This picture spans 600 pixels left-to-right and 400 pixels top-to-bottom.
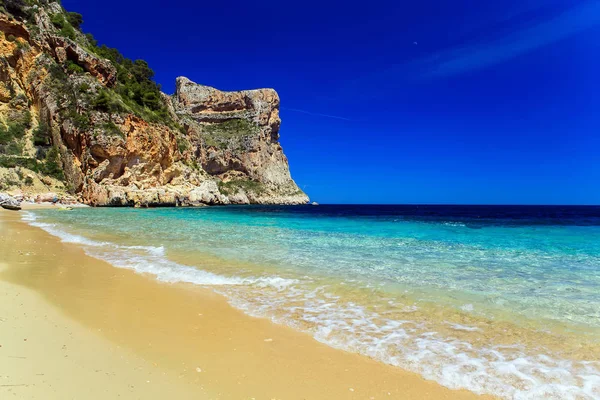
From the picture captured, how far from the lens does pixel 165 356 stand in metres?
3.04

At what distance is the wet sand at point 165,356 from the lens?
249 cm

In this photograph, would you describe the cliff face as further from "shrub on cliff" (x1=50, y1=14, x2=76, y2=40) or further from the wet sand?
the wet sand

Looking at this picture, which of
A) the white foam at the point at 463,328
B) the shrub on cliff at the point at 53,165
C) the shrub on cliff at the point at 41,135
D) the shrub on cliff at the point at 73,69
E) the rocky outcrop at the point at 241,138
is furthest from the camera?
the rocky outcrop at the point at 241,138

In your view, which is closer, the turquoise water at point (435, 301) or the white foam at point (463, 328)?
the turquoise water at point (435, 301)

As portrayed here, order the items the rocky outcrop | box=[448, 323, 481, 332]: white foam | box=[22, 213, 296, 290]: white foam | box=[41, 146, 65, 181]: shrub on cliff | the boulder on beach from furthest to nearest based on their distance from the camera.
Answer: the rocky outcrop
box=[41, 146, 65, 181]: shrub on cliff
the boulder on beach
box=[22, 213, 296, 290]: white foam
box=[448, 323, 481, 332]: white foam

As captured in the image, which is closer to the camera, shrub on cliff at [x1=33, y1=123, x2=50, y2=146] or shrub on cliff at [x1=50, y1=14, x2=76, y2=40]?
shrub on cliff at [x1=33, y1=123, x2=50, y2=146]

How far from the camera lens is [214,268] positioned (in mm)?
7426

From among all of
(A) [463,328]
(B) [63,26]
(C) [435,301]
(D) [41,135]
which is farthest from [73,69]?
(A) [463,328]

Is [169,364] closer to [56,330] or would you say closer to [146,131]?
[56,330]

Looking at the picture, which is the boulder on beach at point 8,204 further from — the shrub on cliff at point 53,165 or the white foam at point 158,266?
the white foam at point 158,266

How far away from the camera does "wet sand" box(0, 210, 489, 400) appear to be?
8.16 ft

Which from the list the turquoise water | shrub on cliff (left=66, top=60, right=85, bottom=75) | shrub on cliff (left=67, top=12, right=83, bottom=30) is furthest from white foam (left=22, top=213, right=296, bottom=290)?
shrub on cliff (left=67, top=12, right=83, bottom=30)

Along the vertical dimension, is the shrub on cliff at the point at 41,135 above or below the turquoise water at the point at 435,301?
above

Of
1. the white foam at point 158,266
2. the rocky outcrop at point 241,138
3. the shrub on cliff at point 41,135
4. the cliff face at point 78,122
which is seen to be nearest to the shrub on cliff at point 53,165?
the cliff face at point 78,122
